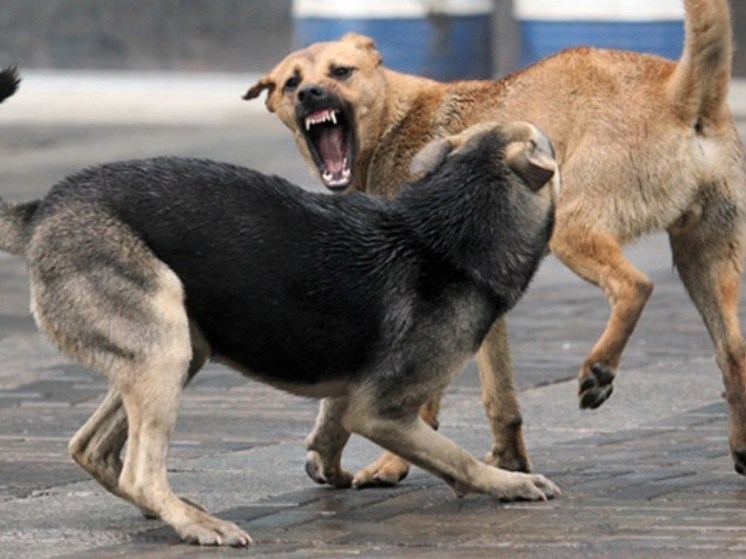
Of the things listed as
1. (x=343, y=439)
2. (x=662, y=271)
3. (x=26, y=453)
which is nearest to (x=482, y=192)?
(x=343, y=439)

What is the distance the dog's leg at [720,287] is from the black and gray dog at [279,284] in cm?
97

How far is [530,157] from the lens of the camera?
254 inches

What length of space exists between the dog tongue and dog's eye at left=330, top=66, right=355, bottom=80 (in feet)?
0.64

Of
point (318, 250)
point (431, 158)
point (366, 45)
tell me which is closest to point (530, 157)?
point (431, 158)

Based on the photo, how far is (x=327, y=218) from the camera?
641cm

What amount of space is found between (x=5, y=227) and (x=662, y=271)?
22.1 ft

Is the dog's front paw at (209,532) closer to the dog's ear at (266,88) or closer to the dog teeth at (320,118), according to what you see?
the dog teeth at (320,118)

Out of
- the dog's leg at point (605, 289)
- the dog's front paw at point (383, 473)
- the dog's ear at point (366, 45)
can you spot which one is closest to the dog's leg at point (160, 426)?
the dog's front paw at point (383, 473)

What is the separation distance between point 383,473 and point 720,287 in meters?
1.33

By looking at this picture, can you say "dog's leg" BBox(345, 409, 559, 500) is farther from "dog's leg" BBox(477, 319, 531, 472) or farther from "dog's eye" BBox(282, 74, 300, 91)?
"dog's eye" BBox(282, 74, 300, 91)

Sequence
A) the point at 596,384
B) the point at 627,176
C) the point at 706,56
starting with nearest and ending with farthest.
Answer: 1. the point at 596,384
2. the point at 706,56
3. the point at 627,176

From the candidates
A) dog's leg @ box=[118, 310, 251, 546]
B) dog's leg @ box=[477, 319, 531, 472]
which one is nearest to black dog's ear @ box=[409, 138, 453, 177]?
dog's leg @ box=[477, 319, 531, 472]

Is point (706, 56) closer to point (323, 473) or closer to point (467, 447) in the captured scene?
point (467, 447)

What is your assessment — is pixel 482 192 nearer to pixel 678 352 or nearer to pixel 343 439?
pixel 343 439
